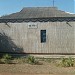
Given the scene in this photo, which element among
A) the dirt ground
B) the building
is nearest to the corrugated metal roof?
the building

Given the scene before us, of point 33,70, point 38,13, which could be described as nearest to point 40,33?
point 38,13

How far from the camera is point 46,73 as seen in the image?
1533 centimetres

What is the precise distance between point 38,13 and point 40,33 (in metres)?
2.94

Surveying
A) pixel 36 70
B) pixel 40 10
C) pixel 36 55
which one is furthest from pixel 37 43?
pixel 36 70

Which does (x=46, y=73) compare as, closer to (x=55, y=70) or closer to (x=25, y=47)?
(x=55, y=70)

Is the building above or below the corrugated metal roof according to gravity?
below

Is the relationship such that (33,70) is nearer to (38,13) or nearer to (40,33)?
(40,33)

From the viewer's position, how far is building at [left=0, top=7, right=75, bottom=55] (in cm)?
2319

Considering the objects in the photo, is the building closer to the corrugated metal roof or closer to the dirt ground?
the corrugated metal roof

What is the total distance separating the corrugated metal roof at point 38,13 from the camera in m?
24.2

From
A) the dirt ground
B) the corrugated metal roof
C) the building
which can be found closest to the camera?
the dirt ground

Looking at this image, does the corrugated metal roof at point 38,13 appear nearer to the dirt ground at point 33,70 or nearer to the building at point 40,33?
the building at point 40,33

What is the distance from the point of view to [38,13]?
2558 centimetres

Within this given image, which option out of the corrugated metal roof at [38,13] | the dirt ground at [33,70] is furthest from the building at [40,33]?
the dirt ground at [33,70]
